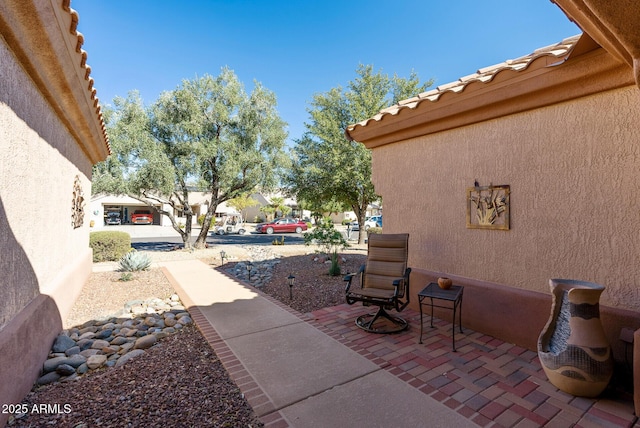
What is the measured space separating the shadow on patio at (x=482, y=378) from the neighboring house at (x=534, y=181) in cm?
52

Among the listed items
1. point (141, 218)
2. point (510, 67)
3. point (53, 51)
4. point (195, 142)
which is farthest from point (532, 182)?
point (141, 218)

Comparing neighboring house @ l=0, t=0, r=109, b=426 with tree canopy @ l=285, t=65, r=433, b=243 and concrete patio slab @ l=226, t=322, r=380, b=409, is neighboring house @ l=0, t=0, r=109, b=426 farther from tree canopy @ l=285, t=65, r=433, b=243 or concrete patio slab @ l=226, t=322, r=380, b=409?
tree canopy @ l=285, t=65, r=433, b=243

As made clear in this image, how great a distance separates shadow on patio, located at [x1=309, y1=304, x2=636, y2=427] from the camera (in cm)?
251

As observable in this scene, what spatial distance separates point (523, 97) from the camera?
379cm

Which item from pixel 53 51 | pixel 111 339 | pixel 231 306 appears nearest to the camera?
pixel 53 51

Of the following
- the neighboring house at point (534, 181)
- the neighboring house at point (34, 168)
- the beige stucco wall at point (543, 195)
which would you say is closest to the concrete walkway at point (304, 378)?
the neighboring house at point (34, 168)

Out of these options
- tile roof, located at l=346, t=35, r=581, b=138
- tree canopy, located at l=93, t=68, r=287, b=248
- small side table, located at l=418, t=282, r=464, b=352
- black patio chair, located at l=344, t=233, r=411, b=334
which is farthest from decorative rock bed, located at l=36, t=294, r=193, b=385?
tree canopy, located at l=93, t=68, r=287, b=248

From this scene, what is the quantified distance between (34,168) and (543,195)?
20.5 ft

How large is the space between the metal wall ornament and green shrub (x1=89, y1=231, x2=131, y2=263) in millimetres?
12501

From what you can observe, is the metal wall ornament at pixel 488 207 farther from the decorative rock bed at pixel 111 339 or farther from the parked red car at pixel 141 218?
the parked red car at pixel 141 218

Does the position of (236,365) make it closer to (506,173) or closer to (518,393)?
(518,393)

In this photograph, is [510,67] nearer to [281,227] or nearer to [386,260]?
[386,260]

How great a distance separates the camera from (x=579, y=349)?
2738 mm

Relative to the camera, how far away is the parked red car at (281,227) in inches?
1043
